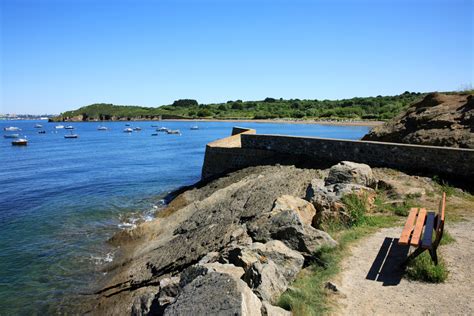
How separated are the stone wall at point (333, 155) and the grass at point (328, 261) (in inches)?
169

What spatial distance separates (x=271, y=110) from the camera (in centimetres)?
13550

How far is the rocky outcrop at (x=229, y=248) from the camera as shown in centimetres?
509

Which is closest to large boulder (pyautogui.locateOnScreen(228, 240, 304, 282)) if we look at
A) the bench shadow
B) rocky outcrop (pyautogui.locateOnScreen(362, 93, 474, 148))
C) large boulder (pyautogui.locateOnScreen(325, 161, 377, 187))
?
the bench shadow

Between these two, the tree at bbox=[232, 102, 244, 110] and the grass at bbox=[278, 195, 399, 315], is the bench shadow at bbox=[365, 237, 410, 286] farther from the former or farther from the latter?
the tree at bbox=[232, 102, 244, 110]

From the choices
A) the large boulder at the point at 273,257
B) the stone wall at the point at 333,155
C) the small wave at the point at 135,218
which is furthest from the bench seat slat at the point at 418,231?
the small wave at the point at 135,218

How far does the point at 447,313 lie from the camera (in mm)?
5461

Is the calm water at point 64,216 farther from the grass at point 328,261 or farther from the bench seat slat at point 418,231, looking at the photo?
the bench seat slat at point 418,231

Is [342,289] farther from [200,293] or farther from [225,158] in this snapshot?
[225,158]

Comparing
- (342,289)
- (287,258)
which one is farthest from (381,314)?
(287,258)

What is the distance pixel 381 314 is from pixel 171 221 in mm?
10087

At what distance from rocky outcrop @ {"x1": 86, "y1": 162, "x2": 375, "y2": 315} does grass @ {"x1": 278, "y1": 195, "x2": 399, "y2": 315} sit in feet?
0.69

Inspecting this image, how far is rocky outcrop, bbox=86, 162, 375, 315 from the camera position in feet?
16.7

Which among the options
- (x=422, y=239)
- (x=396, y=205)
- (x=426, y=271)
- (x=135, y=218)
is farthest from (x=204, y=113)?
(x=426, y=271)

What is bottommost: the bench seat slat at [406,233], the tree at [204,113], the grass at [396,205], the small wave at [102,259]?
the small wave at [102,259]
